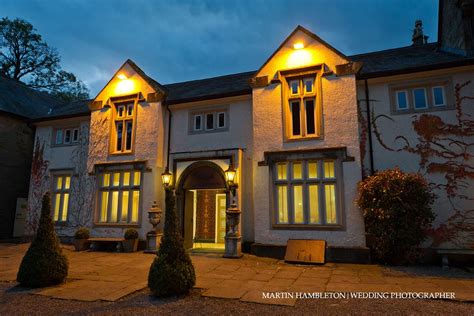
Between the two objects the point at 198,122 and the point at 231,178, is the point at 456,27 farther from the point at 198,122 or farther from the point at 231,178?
the point at 198,122

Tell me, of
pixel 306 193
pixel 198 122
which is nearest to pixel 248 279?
pixel 306 193

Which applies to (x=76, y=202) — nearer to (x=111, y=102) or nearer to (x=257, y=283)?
(x=111, y=102)

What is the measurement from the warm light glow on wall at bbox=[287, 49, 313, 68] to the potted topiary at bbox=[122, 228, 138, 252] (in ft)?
27.3

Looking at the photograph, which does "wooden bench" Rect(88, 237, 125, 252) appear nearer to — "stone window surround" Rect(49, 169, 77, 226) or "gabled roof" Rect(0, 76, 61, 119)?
"stone window surround" Rect(49, 169, 77, 226)

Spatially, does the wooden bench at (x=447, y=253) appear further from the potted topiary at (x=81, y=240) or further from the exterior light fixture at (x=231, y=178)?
the potted topiary at (x=81, y=240)

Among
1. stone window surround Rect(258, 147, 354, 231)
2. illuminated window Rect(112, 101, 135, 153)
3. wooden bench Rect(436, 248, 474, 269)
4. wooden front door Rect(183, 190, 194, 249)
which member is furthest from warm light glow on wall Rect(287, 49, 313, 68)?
wooden bench Rect(436, 248, 474, 269)

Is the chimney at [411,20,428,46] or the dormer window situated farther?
the chimney at [411,20,428,46]

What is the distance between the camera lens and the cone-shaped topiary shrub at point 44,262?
6.20 meters

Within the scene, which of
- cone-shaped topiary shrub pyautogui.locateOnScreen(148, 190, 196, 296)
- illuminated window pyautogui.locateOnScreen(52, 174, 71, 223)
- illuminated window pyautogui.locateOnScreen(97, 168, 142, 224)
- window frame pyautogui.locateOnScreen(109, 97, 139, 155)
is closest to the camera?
cone-shaped topiary shrub pyautogui.locateOnScreen(148, 190, 196, 296)

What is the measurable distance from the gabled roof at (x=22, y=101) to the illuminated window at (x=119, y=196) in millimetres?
7252

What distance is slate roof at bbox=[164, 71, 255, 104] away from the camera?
11.9 m

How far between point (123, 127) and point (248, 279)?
8.93 m

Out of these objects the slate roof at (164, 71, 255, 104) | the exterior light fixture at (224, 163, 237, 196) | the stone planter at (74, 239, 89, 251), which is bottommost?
the stone planter at (74, 239, 89, 251)

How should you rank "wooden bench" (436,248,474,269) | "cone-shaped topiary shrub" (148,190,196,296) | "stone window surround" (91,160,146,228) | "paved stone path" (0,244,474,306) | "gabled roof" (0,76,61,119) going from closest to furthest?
1. "cone-shaped topiary shrub" (148,190,196,296)
2. "paved stone path" (0,244,474,306)
3. "wooden bench" (436,248,474,269)
4. "stone window surround" (91,160,146,228)
5. "gabled roof" (0,76,61,119)
